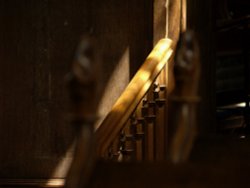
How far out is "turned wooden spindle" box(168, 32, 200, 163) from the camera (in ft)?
7.87

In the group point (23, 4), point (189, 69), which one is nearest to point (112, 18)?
point (23, 4)

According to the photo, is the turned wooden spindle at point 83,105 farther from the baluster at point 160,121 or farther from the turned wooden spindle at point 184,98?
the baluster at point 160,121

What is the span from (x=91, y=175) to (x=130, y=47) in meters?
2.48

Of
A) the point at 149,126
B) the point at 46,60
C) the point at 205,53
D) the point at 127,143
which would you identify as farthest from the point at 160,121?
the point at 46,60

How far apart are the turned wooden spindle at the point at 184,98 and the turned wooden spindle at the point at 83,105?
11.2 inches

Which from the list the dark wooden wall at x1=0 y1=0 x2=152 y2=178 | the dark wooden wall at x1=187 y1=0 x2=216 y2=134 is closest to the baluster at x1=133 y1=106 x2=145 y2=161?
the dark wooden wall at x1=187 y1=0 x2=216 y2=134

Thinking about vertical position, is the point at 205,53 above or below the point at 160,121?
above

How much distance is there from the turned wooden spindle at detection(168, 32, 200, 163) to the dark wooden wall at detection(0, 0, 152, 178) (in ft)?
7.74

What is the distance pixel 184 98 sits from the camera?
7.91 ft

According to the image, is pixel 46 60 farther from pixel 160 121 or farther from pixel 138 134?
pixel 138 134

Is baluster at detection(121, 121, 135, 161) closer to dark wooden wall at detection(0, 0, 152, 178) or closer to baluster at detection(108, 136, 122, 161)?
baluster at detection(108, 136, 122, 161)

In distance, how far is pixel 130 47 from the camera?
483 cm

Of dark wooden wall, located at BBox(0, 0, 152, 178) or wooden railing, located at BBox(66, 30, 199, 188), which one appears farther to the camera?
dark wooden wall, located at BBox(0, 0, 152, 178)

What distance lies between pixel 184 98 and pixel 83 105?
35cm
